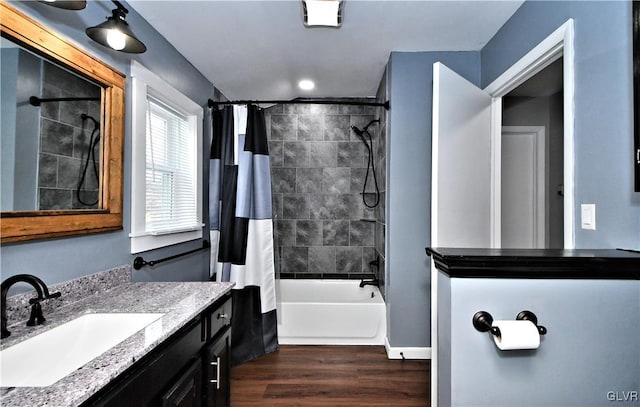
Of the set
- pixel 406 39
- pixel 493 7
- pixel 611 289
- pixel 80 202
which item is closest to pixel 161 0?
pixel 80 202

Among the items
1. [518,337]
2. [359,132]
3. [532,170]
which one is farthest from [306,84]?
[518,337]

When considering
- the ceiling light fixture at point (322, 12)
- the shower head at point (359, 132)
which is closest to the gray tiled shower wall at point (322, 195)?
the shower head at point (359, 132)

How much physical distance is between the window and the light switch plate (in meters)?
2.35

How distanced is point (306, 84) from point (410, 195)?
1.63 metres

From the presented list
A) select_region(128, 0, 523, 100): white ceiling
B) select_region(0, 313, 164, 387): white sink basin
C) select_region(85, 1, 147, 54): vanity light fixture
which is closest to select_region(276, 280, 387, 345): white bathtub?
select_region(0, 313, 164, 387): white sink basin

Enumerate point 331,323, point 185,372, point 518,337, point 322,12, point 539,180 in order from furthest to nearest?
1. point 539,180
2. point 331,323
3. point 322,12
4. point 185,372
5. point 518,337

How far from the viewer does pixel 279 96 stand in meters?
3.77

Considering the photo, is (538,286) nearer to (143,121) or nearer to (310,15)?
(310,15)

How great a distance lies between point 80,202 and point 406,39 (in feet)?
7.78

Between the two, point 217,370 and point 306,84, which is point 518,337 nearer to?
point 217,370

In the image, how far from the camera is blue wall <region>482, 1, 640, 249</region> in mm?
1260

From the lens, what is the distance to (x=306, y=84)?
11.3 ft

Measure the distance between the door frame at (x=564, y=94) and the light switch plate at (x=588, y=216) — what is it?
0.07m

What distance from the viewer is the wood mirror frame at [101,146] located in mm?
1219
